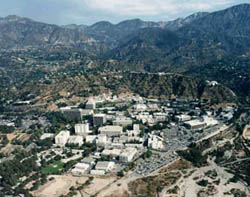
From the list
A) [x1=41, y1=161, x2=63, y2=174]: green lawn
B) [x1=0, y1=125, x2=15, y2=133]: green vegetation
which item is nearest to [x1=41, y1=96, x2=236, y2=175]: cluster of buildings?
[x1=41, y1=161, x2=63, y2=174]: green lawn

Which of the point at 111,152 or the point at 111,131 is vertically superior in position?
the point at 111,131

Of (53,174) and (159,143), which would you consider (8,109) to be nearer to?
(53,174)

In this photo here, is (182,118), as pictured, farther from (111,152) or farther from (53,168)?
(53,168)

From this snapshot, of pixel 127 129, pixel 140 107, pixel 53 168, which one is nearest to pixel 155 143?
pixel 127 129

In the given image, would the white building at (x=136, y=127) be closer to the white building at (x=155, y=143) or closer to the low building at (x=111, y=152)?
the white building at (x=155, y=143)

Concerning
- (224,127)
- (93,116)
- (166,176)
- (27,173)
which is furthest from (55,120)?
(224,127)

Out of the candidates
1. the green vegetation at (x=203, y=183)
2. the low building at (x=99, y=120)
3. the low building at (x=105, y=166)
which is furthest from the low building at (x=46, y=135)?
the green vegetation at (x=203, y=183)

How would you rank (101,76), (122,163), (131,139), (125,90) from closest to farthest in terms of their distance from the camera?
(122,163) → (131,139) → (125,90) → (101,76)
